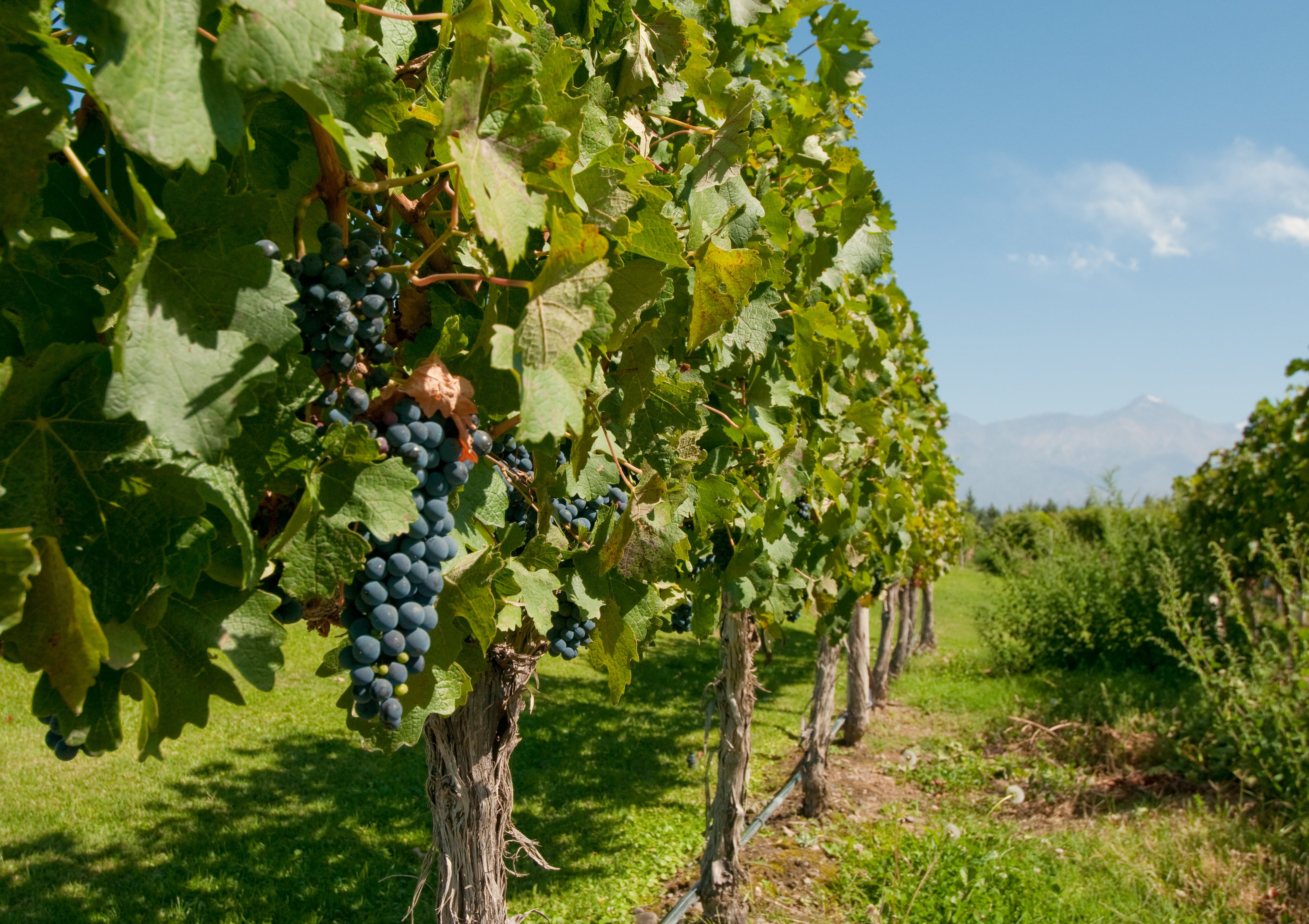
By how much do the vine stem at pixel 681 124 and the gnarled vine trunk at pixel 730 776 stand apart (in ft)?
9.50

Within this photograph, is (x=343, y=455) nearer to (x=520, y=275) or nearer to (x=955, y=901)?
(x=520, y=275)

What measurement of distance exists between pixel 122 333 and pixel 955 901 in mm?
5119

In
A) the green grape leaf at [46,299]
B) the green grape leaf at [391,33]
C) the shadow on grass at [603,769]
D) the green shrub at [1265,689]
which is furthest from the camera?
the shadow on grass at [603,769]

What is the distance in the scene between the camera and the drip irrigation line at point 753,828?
4.52 m

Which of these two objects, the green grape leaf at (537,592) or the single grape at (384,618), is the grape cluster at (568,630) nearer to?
the green grape leaf at (537,592)

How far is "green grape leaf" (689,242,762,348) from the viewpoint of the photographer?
1765 mm

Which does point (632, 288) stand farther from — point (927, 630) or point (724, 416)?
point (927, 630)

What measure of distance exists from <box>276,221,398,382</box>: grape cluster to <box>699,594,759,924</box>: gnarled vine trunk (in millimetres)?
3687

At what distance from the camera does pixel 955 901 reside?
465cm

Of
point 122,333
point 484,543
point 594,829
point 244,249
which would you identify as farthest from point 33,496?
point 594,829

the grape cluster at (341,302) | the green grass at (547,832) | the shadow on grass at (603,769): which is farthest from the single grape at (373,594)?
the green grass at (547,832)

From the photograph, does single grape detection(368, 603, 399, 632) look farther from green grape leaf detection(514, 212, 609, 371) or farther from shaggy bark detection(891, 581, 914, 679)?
shaggy bark detection(891, 581, 914, 679)

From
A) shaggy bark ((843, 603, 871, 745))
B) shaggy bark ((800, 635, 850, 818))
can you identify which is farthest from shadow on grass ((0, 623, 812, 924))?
shaggy bark ((843, 603, 871, 745))

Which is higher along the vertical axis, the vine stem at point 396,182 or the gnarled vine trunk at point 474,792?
the vine stem at point 396,182
